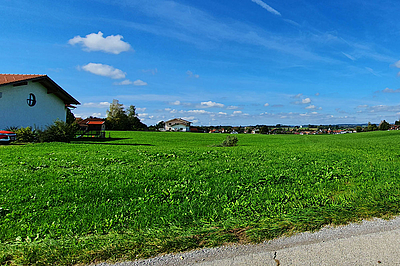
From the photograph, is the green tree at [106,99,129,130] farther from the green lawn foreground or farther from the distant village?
the green lawn foreground

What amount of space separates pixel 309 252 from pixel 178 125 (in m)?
110

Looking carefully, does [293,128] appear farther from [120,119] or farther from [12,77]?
[12,77]

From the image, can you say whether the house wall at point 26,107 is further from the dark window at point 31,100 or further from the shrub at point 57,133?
the shrub at point 57,133

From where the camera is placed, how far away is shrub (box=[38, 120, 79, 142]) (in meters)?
20.1

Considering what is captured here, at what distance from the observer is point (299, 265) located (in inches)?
113

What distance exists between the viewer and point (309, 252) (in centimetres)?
315

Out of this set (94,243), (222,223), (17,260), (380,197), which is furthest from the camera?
(380,197)

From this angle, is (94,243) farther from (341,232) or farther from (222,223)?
(341,232)

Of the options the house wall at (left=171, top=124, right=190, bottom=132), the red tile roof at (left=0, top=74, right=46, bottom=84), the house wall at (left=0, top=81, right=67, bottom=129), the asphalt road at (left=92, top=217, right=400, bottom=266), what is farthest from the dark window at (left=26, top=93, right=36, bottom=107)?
the house wall at (left=171, top=124, right=190, bottom=132)

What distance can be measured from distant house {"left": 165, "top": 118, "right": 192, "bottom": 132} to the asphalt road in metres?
107

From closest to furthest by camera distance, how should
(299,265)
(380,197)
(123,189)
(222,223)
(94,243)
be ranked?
(299,265), (94,243), (222,223), (380,197), (123,189)

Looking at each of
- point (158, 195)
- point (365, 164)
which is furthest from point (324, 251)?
point (365, 164)

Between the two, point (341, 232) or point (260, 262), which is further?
point (341, 232)

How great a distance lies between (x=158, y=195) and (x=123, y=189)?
2.98 feet
